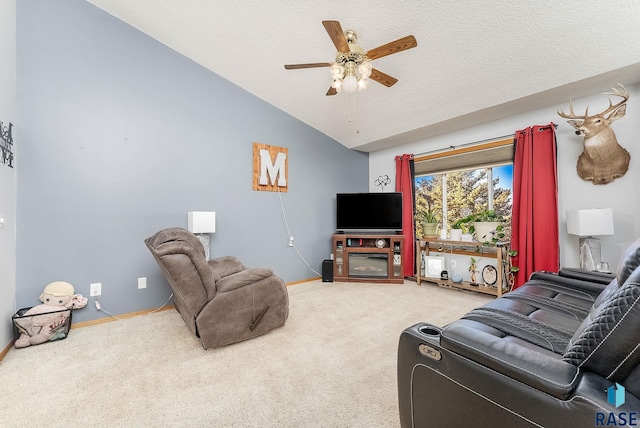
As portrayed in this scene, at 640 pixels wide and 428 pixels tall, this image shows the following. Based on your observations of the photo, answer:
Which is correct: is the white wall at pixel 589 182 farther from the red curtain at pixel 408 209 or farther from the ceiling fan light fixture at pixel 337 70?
the ceiling fan light fixture at pixel 337 70

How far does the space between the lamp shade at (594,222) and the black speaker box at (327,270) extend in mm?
2929

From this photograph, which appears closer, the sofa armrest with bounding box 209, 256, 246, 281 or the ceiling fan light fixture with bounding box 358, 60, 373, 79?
the ceiling fan light fixture with bounding box 358, 60, 373, 79

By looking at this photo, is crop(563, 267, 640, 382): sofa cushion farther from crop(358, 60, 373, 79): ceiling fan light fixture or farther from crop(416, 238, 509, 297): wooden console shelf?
crop(416, 238, 509, 297): wooden console shelf

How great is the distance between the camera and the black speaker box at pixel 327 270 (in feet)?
13.6

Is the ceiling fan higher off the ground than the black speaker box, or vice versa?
the ceiling fan

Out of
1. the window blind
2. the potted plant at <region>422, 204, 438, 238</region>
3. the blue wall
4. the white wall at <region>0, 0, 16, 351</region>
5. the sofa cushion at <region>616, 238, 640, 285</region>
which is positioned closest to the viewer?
the sofa cushion at <region>616, 238, 640, 285</region>

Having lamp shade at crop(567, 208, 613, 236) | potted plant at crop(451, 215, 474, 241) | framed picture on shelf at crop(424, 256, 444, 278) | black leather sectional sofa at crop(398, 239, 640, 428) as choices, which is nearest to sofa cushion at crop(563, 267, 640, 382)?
black leather sectional sofa at crop(398, 239, 640, 428)

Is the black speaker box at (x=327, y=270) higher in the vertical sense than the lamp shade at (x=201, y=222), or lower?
lower

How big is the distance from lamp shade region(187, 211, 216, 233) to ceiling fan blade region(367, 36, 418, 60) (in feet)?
7.65

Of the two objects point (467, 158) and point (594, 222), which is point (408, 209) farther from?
point (594, 222)

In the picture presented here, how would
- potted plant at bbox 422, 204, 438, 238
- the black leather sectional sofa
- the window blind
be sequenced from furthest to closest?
potted plant at bbox 422, 204, 438, 238, the window blind, the black leather sectional sofa

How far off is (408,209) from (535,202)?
167 cm

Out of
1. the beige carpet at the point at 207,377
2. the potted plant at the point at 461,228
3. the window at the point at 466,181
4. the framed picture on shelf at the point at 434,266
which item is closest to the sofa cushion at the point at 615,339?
the beige carpet at the point at 207,377

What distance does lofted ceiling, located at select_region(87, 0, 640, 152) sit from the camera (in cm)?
211
